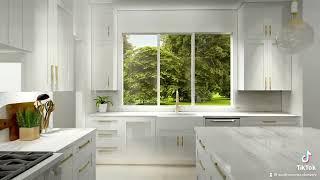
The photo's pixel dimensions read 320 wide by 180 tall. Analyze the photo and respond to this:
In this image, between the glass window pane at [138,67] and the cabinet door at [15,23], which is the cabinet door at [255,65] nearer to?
the glass window pane at [138,67]

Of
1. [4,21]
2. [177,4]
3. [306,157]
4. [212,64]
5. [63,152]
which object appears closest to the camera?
[306,157]

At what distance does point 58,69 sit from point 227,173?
230cm

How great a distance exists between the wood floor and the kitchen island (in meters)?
1.15

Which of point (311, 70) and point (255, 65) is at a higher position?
point (255, 65)

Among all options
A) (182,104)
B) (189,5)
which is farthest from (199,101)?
(189,5)

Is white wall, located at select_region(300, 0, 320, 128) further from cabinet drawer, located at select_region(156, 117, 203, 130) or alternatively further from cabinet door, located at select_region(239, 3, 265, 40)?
cabinet drawer, located at select_region(156, 117, 203, 130)

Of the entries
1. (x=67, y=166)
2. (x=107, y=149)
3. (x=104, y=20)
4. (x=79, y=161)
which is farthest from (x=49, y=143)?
(x=104, y=20)

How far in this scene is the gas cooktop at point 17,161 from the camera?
1.59 m

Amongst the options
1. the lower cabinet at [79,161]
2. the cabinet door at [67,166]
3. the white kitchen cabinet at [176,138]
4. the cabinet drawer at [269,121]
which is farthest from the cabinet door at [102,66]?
the cabinet door at [67,166]

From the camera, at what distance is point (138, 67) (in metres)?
5.65

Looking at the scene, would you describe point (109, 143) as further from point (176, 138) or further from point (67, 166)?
point (67, 166)

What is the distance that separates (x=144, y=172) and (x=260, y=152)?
310cm

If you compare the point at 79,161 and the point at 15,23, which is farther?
the point at 79,161

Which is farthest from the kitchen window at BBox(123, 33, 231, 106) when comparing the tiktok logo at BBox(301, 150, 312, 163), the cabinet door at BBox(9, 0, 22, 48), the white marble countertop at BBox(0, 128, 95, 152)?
the tiktok logo at BBox(301, 150, 312, 163)
